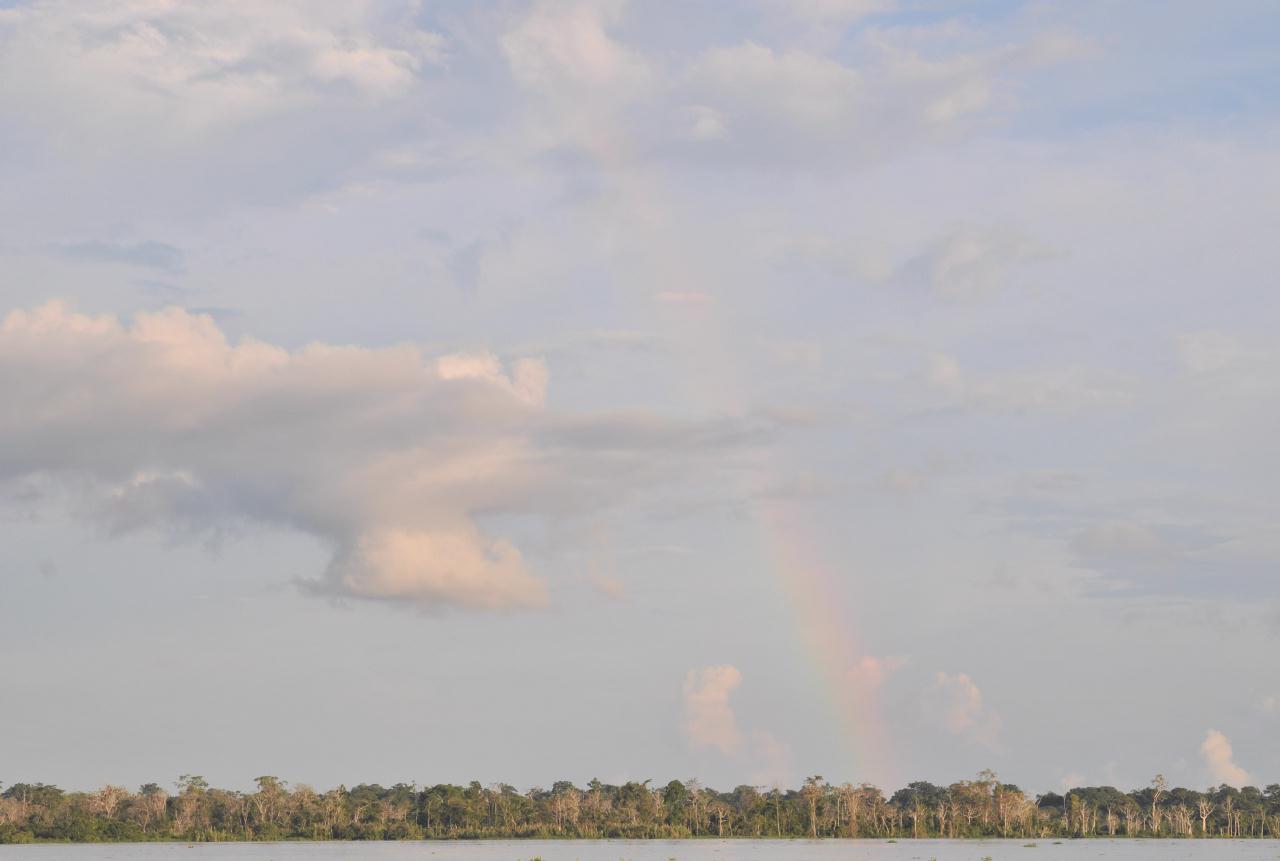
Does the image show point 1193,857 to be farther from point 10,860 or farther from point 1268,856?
point 10,860

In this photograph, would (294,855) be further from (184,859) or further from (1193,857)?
(1193,857)

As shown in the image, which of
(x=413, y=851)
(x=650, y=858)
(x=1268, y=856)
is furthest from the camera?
(x=413, y=851)

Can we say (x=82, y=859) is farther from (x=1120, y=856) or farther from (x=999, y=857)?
(x=1120, y=856)

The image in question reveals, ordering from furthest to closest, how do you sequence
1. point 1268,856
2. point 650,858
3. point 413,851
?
point 413,851
point 1268,856
point 650,858

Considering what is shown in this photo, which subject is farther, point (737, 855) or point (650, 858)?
point (737, 855)

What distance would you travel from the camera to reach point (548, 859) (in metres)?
144

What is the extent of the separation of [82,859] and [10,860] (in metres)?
6.69

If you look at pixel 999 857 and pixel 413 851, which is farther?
→ pixel 413 851

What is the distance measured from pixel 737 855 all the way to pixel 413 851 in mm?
42353

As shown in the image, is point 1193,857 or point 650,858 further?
point 1193,857

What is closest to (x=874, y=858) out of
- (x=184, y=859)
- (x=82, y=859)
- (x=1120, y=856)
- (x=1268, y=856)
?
(x=1120, y=856)

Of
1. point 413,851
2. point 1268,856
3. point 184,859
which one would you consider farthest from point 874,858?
point 184,859

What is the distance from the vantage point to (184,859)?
146 meters

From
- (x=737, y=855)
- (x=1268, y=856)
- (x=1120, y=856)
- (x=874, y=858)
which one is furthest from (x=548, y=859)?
(x=1268, y=856)
